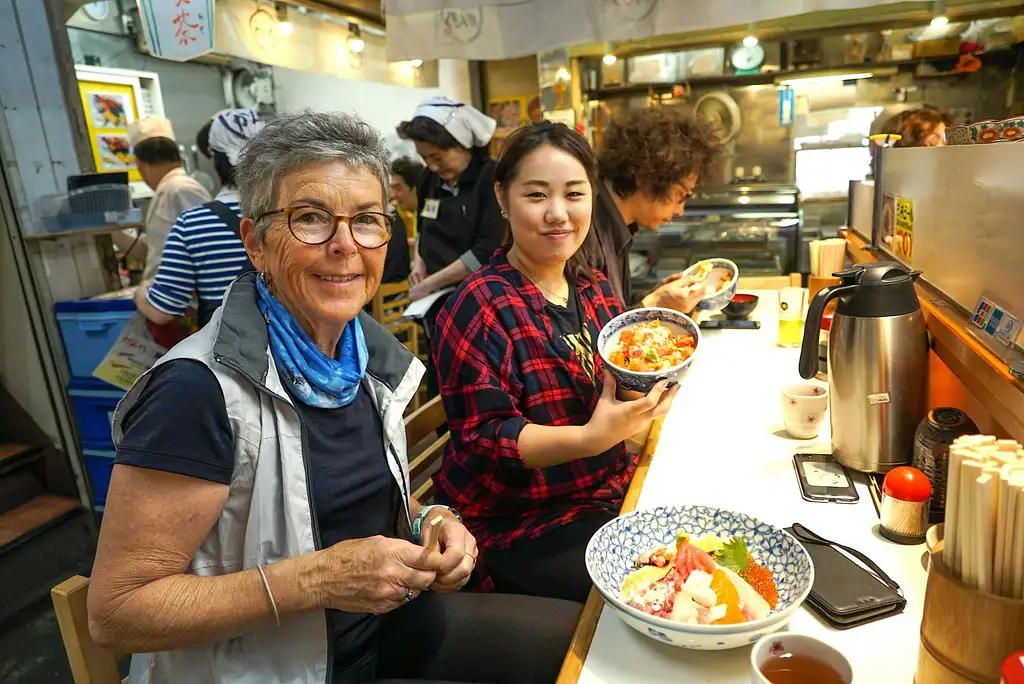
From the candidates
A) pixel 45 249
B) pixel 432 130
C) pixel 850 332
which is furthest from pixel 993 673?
pixel 45 249

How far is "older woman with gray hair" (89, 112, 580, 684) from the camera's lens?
102 centimetres

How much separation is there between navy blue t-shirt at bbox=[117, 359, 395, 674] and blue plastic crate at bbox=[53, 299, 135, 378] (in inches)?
85.4

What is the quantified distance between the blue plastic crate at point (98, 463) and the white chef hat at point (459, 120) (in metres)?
2.16

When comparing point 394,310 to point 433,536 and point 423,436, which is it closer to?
point 423,436

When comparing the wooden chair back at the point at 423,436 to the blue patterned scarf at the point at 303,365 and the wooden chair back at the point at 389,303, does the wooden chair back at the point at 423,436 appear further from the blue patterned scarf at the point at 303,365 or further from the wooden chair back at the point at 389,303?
the wooden chair back at the point at 389,303

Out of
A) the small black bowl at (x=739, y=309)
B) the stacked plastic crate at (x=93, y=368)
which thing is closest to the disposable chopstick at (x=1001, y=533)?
the small black bowl at (x=739, y=309)

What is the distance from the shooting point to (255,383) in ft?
3.62

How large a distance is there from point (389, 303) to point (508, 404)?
329cm

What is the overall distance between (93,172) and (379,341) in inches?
94.1

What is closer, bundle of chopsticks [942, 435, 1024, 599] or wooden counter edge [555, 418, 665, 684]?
bundle of chopsticks [942, 435, 1024, 599]

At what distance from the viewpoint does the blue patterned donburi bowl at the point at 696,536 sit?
915 mm

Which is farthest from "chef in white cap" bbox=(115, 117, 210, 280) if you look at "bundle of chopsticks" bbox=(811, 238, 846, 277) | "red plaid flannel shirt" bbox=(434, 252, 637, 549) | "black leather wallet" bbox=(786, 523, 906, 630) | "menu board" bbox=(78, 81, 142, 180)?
"black leather wallet" bbox=(786, 523, 906, 630)

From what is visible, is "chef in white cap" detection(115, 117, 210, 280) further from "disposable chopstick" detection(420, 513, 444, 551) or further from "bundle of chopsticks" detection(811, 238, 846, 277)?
"bundle of chopsticks" detection(811, 238, 846, 277)

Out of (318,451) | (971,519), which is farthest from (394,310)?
(971,519)
